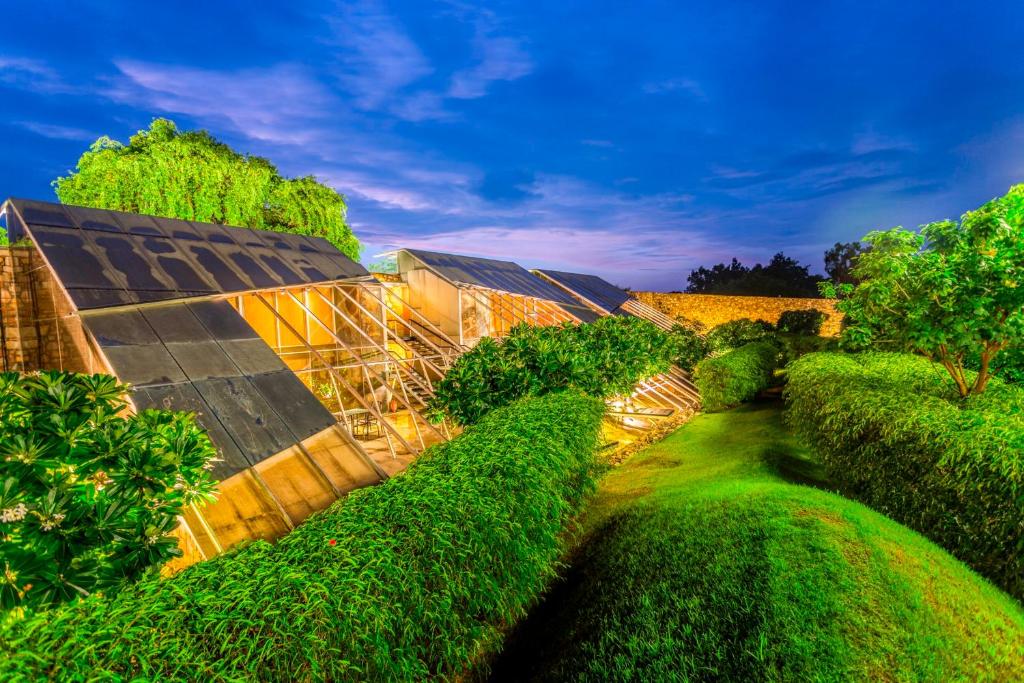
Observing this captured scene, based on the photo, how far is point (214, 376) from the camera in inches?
256

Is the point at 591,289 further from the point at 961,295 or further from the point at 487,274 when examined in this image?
the point at 961,295

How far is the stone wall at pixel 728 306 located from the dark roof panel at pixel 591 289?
7320 millimetres

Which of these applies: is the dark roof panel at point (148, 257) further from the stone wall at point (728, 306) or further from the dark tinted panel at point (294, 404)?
the stone wall at point (728, 306)

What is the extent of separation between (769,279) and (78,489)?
54271mm

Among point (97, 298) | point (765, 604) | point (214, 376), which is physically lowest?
point (765, 604)

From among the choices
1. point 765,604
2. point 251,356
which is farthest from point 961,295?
point 251,356

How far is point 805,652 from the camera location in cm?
289

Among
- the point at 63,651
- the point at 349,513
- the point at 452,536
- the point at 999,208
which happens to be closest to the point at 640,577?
the point at 452,536

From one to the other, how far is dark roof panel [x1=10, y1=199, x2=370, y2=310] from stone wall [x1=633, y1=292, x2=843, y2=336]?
30034 mm

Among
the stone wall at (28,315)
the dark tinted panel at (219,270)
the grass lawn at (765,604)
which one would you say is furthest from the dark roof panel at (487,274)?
the grass lawn at (765,604)

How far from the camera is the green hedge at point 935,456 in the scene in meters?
4.14

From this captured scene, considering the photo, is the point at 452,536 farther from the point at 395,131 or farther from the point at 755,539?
the point at 395,131

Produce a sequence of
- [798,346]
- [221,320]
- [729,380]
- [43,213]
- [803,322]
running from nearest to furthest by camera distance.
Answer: [221,320] → [43,213] → [729,380] → [798,346] → [803,322]

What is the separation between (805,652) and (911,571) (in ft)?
5.77
